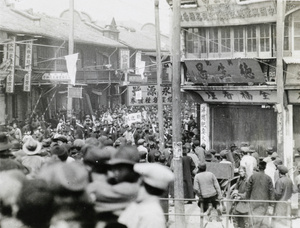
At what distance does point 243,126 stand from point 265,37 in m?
3.62

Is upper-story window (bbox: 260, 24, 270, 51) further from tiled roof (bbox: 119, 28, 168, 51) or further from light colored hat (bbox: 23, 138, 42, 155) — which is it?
tiled roof (bbox: 119, 28, 168, 51)

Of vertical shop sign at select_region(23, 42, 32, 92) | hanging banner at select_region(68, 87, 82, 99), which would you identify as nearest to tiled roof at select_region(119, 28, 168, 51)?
vertical shop sign at select_region(23, 42, 32, 92)

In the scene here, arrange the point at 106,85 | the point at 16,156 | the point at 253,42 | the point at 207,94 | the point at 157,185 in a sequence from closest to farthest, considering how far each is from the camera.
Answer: the point at 157,185
the point at 16,156
the point at 253,42
the point at 207,94
the point at 106,85

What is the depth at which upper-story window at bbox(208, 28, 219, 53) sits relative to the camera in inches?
693

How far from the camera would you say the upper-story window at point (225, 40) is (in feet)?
57.0

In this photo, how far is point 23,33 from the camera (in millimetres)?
25703

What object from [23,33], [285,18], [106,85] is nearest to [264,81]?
[285,18]

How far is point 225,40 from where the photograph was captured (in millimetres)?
17438

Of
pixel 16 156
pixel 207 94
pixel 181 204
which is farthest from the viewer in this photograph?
pixel 207 94

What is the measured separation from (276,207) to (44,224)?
5.32 meters

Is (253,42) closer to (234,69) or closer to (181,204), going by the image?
(234,69)

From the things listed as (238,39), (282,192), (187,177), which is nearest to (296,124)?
(238,39)

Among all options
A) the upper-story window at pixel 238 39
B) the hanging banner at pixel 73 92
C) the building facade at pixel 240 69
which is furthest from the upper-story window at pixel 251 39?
the hanging banner at pixel 73 92

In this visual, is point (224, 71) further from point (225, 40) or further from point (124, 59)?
point (124, 59)
